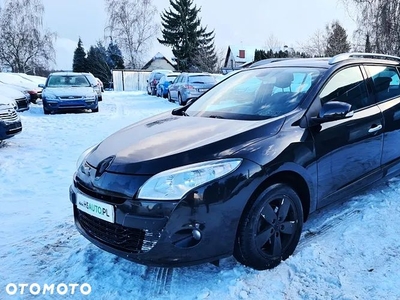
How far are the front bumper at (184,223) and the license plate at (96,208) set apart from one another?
0.12 feet

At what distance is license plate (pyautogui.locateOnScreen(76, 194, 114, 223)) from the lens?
2.26m

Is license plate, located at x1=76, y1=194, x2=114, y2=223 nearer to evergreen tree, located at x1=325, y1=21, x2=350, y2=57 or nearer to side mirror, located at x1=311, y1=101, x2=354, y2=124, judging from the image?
side mirror, located at x1=311, y1=101, x2=354, y2=124

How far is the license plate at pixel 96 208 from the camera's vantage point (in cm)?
226

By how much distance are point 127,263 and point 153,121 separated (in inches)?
53.2

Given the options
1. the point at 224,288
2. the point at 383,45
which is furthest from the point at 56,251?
the point at 383,45

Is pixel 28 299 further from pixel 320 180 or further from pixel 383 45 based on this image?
pixel 383 45

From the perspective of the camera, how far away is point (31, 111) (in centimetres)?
1355

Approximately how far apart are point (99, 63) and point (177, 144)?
4950cm

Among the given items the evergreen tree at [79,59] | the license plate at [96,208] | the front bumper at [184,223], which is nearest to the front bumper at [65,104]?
the license plate at [96,208]

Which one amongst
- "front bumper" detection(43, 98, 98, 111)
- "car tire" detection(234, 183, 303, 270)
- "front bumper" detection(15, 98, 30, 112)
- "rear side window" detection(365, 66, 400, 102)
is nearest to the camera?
"car tire" detection(234, 183, 303, 270)

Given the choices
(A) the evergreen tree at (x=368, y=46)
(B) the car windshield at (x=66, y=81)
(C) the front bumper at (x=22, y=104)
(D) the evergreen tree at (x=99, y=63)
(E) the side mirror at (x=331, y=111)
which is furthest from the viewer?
(D) the evergreen tree at (x=99, y=63)

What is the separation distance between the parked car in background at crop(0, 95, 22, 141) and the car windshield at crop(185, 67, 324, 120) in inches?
178

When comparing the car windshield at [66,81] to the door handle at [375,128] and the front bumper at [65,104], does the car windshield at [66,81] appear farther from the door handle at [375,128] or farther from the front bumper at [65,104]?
the door handle at [375,128]

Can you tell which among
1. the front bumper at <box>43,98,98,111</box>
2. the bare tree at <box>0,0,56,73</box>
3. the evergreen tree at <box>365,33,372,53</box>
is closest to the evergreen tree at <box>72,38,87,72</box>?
the bare tree at <box>0,0,56,73</box>
